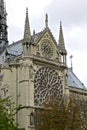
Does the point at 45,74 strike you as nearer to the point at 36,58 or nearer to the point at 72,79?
the point at 36,58

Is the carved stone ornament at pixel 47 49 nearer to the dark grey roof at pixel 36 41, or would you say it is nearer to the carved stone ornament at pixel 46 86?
the dark grey roof at pixel 36 41

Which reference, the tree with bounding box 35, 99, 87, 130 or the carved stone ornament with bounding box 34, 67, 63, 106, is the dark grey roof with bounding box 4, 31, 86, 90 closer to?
the carved stone ornament with bounding box 34, 67, 63, 106

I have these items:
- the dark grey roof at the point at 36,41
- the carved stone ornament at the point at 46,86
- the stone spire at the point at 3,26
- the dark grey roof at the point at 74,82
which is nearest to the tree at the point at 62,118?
the carved stone ornament at the point at 46,86

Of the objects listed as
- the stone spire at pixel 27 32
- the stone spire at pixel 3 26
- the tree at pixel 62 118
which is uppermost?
the stone spire at pixel 3 26

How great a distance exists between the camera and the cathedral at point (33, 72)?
225ft

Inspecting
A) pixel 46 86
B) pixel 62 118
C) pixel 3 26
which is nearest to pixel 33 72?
pixel 46 86

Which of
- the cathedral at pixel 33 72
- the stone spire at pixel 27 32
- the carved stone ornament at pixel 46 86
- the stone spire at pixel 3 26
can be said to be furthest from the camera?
the stone spire at pixel 3 26

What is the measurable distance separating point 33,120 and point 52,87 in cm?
750


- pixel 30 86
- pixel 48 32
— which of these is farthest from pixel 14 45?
pixel 30 86

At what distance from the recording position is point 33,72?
70.1 meters

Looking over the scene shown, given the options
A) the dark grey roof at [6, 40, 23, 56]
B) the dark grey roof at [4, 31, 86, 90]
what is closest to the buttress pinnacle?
the dark grey roof at [4, 31, 86, 90]

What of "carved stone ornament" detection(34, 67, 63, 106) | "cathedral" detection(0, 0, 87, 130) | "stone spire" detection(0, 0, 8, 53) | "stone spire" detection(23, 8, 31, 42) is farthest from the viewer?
"stone spire" detection(0, 0, 8, 53)

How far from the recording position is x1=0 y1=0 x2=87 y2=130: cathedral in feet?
225

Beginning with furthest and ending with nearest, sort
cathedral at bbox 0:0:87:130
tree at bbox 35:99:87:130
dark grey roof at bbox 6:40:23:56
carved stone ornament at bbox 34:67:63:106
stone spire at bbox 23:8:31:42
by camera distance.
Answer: dark grey roof at bbox 6:40:23:56
stone spire at bbox 23:8:31:42
carved stone ornament at bbox 34:67:63:106
cathedral at bbox 0:0:87:130
tree at bbox 35:99:87:130
